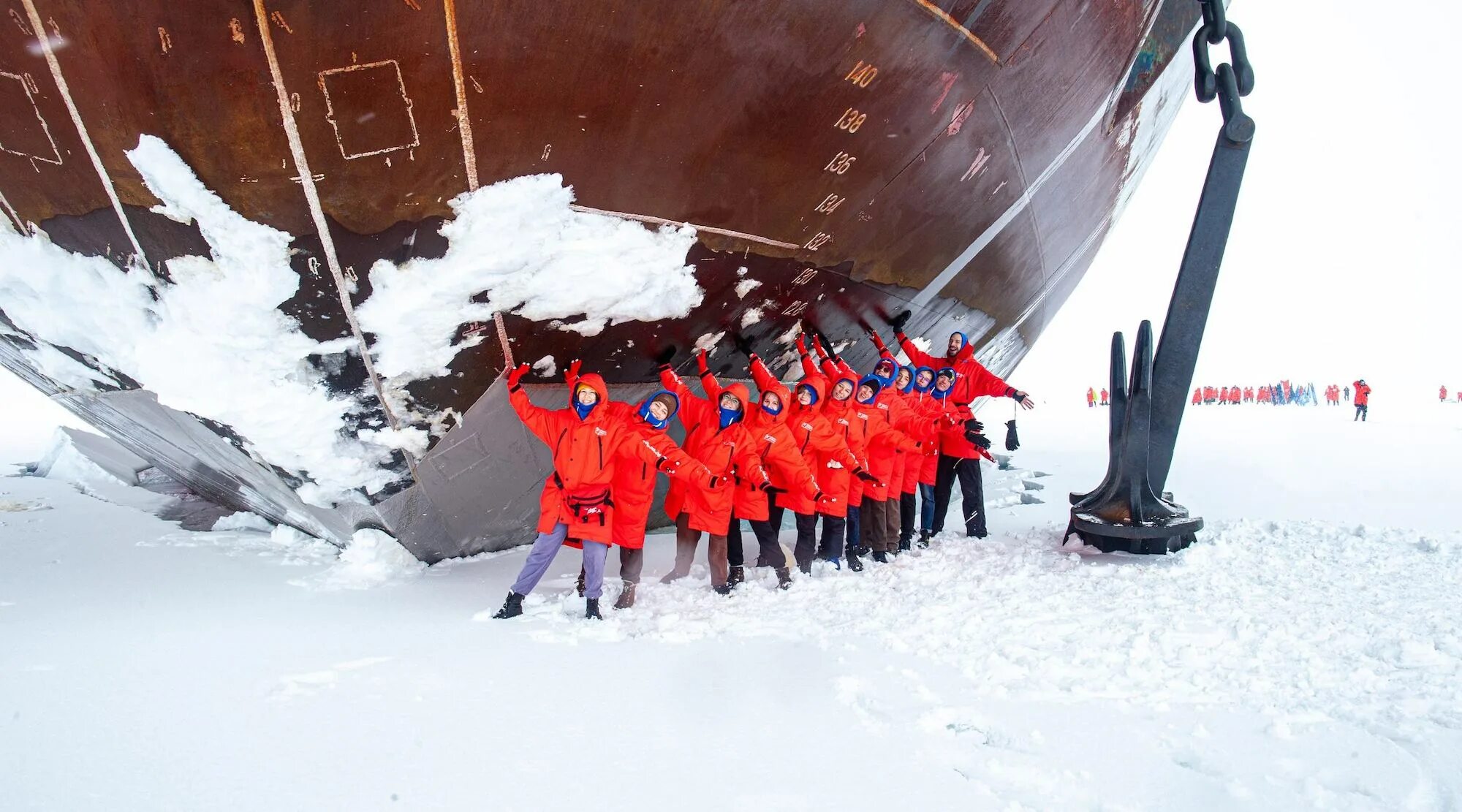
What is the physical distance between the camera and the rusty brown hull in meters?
2.58

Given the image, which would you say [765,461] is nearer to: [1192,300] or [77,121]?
[1192,300]

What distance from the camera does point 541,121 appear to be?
2.95 metres

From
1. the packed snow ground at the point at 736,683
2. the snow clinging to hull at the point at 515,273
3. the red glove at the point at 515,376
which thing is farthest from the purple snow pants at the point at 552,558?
the snow clinging to hull at the point at 515,273

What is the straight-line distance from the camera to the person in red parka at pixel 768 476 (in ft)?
14.6

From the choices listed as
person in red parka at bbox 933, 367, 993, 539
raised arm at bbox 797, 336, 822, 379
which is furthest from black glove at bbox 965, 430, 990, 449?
raised arm at bbox 797, 336, 822, 379

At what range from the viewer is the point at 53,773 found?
196 cm

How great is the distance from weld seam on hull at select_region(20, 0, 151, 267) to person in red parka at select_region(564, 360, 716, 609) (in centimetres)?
167

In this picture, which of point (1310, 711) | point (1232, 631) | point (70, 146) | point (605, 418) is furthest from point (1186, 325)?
point (70, 146)

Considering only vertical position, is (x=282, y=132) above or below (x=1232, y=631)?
above

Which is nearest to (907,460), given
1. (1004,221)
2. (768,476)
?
(768,476)

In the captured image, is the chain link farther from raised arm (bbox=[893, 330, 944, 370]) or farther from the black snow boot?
the black snow boot

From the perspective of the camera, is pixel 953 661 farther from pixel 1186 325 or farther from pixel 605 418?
pixel 1186 325

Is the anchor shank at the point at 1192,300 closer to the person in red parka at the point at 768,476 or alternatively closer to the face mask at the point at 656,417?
the person in red parka at the point at 768,476

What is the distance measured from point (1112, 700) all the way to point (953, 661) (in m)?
0.53
